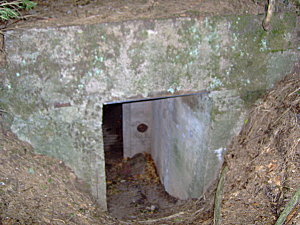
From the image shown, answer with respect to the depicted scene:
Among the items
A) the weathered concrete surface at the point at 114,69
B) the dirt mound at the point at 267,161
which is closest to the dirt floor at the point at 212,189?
the dirt mound at the point at 267,161

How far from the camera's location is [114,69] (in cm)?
285

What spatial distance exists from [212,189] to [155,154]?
10.7 ft

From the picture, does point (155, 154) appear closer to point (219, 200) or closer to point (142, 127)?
point (142, 127)

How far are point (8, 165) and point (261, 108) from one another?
2791mm

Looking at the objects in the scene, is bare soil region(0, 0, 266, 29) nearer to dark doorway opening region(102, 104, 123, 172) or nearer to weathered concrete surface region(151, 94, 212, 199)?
weathered concrete surface region(151, 94, 212, 199)

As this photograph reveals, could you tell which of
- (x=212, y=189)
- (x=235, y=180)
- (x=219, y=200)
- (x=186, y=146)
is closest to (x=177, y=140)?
(x=186, y=146)

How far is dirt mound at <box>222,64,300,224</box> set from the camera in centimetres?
256

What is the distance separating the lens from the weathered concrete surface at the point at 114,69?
269 centimetres

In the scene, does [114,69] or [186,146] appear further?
[186,146]

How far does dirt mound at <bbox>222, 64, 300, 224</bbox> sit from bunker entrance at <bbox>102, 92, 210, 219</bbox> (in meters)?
0.54

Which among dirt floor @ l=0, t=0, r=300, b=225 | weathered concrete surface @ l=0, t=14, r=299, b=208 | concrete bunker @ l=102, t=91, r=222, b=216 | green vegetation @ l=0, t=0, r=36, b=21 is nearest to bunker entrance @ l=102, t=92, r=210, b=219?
concrete bunker @ l=102, t=91, r=222, b=216

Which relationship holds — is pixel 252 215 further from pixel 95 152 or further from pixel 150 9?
pixel 150 9

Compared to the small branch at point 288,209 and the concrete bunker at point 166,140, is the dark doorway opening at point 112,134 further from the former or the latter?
the small branch at point 288,209

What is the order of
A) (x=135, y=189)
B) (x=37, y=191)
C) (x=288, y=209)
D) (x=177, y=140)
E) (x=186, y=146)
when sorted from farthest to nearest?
(x=135, y=189)
(x=177, y=140)
(x=186, y=146)
(x=37, y=191)
(x=288, y=209)
